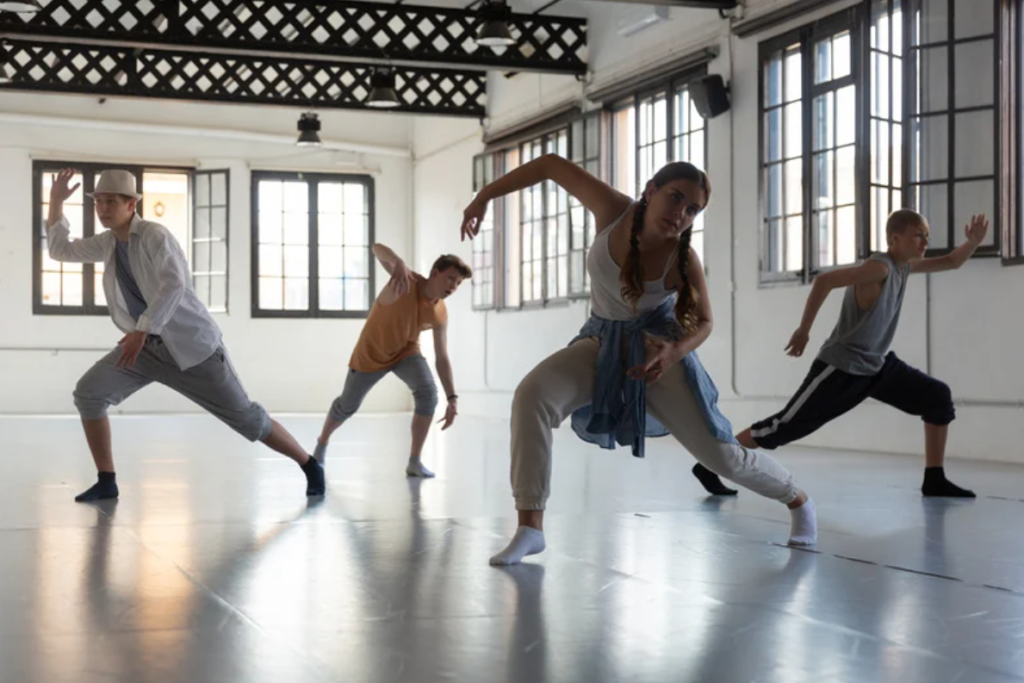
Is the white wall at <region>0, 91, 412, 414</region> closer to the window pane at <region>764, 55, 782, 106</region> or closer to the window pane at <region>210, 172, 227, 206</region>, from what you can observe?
the window pane at <region>210, 172, 227, 206</region>

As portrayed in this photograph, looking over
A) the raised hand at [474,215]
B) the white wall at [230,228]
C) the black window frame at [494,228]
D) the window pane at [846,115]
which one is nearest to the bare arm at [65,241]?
the raised hand at [474,215]

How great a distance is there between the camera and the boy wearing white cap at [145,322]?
5.37 metres

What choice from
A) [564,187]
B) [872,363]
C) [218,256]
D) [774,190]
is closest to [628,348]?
[564,187]

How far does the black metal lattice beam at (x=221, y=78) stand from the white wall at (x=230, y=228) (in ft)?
4.25

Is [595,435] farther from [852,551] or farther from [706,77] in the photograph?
[706,77]

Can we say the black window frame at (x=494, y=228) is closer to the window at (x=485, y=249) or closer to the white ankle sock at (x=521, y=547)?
the window at (x=485, y=249)

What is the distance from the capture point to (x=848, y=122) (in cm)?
959

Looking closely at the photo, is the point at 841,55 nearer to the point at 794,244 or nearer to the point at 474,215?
the point at 794,244

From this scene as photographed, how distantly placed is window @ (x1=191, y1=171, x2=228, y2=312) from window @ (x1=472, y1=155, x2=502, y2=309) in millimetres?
3696

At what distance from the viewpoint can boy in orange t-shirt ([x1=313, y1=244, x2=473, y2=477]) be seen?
278 inches

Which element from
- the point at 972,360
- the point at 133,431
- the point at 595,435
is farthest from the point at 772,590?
the point at 133,431

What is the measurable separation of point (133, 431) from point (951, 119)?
7593 mm

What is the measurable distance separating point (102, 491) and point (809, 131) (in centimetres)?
610

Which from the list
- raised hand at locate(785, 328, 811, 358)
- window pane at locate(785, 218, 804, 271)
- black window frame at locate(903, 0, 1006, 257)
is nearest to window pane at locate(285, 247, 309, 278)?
window pane at locate(785, 218, 804, 271)
